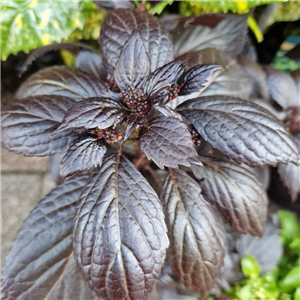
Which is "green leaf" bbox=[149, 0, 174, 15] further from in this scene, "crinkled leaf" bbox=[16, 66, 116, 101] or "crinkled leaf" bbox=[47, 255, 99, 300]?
"crinkled leaf" bbox=[47, 255, 99, 300]

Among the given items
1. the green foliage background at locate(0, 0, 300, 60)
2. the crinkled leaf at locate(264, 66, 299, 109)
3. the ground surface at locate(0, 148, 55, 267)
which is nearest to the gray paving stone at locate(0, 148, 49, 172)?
the ground surface at locate(0, 148, 55, 267)

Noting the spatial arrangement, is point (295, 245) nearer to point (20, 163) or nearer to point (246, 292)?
point (246, 292)

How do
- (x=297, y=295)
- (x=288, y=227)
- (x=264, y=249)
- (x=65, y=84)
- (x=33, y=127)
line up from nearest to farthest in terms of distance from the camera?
(x=33, y=127) < (x=65, y=84) < (x=297, y=295) < (x=264, y=249) < (x=288, y=227)

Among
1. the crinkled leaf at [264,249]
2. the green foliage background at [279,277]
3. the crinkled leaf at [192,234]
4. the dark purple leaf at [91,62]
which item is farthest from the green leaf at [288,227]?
the dark purple leaf at [91,62]

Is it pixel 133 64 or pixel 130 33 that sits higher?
pixel 130 33

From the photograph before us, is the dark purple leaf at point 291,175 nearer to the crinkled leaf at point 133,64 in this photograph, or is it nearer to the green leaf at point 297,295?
the green leaf at point 297,295

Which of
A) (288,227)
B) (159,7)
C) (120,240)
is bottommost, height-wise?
(288,227)

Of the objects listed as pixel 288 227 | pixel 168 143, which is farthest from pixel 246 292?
pixel 168 143

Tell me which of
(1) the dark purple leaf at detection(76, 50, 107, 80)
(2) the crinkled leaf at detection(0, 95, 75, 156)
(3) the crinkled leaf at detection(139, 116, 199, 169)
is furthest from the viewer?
(1) the dark purple leaf at detection(76, 50, 107, 80)
